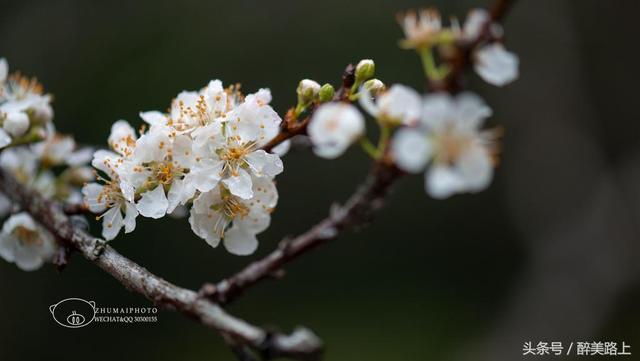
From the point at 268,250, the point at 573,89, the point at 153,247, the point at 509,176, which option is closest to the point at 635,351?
the point at 509,176

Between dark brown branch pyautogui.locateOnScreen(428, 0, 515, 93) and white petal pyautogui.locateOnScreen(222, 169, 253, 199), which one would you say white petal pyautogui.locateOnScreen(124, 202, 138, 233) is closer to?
white petal pyautogui.locateOnScreen(222, 169, 253, 199)

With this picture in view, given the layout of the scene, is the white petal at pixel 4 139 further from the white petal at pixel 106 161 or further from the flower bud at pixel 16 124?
the white petal at pixel 106 161

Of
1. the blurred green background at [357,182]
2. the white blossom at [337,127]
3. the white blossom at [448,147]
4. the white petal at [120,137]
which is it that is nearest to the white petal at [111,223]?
the white petal at [120,137]

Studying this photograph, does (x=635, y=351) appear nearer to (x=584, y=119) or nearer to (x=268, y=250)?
(x=584, y=119)

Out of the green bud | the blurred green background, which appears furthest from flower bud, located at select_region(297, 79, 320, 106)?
the blurred green background

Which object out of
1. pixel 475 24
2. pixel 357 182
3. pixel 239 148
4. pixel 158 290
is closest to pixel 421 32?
pixel 475 24

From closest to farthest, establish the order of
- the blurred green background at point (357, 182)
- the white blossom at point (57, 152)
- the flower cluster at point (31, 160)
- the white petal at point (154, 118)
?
the white petal at point (154, 118) → the flower cluster at point (31, 160) → the white blossom at point (57, 152) → the blurred green background at point (357, 182)

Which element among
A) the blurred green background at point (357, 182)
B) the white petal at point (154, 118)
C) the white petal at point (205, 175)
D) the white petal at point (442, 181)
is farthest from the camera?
the blurred green background at point (357, 182)
